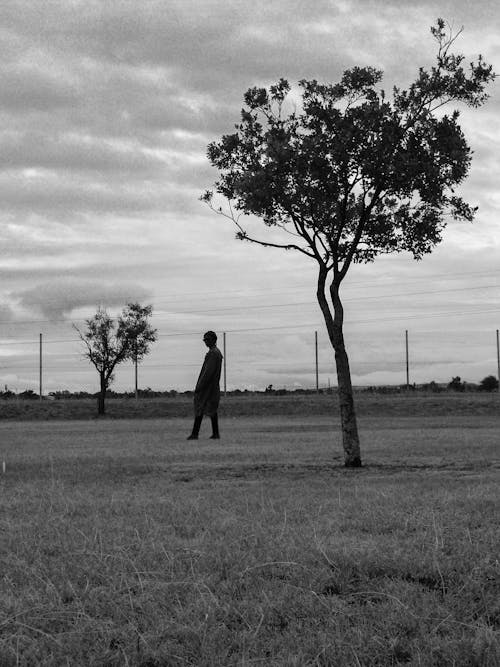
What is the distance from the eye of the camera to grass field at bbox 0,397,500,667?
4277mm

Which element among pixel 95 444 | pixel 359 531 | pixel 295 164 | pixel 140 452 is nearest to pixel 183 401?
pixel 95 444

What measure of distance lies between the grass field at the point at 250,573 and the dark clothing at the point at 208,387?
453 inches

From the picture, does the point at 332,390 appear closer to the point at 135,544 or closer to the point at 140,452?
the point at 140,452

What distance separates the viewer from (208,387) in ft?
75.7

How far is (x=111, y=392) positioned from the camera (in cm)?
7494

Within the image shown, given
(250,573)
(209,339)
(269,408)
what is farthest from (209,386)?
(269,408)

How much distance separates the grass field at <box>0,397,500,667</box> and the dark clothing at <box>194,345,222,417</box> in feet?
37.7

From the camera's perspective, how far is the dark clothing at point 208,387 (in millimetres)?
23078

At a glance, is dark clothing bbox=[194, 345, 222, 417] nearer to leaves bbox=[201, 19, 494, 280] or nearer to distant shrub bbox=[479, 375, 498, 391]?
leaves bbox=[201, 19, 494, 280]

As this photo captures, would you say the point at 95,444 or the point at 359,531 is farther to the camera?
the point at 95,444

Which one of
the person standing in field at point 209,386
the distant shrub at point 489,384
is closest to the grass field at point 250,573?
the person standing in field at point 209,386

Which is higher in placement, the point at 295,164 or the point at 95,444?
the point at 295,164

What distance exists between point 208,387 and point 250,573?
57.4 feet

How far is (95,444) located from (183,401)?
1514 inches
